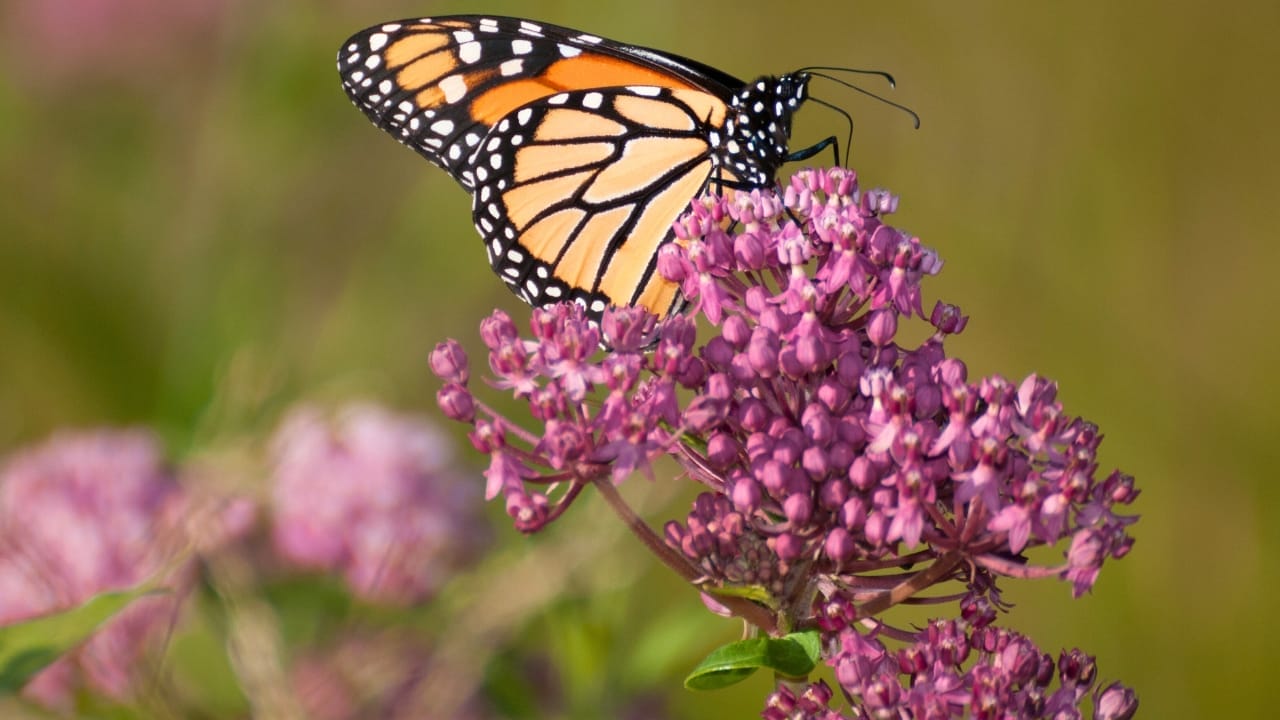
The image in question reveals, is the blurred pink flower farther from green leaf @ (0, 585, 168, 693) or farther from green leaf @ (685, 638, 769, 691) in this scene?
green leaf @ (685, 638, 769, 691)

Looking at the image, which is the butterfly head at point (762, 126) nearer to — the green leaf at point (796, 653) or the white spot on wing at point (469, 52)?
the white spot on wing at point (469, 52)

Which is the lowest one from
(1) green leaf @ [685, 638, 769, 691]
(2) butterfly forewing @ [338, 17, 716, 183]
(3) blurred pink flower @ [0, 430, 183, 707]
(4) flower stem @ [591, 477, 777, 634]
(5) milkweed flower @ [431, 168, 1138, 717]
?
(3) blurred pink flower @ [0, 430, 183, 707]

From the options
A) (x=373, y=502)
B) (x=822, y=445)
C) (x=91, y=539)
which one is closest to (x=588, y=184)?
(x=373, y=502)

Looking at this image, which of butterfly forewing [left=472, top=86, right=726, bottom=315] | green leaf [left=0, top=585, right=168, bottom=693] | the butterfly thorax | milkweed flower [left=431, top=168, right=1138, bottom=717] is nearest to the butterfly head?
the butterfly thorax

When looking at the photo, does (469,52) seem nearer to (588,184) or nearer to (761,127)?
(588,184)

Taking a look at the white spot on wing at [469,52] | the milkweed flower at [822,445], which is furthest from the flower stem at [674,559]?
the white spot on wing at [469,52]

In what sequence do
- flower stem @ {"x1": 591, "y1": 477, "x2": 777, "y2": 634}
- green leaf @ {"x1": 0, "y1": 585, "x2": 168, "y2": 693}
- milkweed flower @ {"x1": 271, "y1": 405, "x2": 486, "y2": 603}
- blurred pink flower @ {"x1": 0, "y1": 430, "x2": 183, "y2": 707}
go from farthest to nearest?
milkweed flower @ {"x1": 271, "y1": 405, "x2": 486, "y2": 603}, blurred pink flower @ {"x1": 0, "y1": 430, "x2": 183, "y2": 707}, green leaf @ {"x1": 0, "y1": 585, "x2": 168, "y2": 693}, flower stem @ {"x1": 591, "y1": 477, "x2": 777, "y2": 634}

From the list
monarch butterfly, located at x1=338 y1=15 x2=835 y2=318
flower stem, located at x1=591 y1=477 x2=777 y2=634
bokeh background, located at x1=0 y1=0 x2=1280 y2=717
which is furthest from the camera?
bokeh background, located at x1=0 y1=0 x2=1280 y2=717
